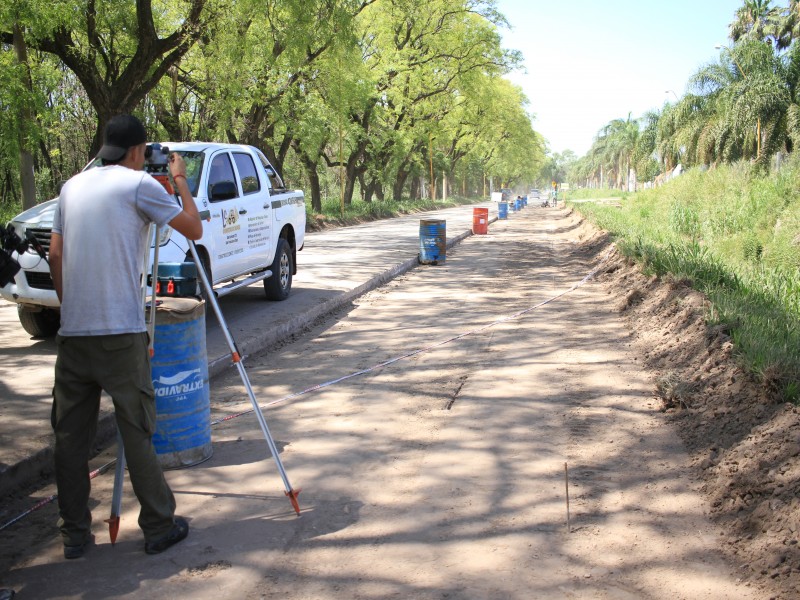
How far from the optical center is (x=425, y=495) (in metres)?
4.54

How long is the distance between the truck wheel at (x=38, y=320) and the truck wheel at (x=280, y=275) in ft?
10.7

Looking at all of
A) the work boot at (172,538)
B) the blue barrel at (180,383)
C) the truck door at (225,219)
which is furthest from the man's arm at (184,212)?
the truck door at (225,219)

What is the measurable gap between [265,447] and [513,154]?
273 ft

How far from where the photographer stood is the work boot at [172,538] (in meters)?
3.88

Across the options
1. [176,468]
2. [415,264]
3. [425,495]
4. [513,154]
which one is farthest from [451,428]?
[513,154]

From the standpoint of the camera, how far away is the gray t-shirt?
3713 mm

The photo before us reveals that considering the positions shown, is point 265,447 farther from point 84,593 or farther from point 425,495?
point 84,593

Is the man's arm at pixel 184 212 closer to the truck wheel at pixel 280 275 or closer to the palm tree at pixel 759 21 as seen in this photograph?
the truck wheel at pixel 280 275

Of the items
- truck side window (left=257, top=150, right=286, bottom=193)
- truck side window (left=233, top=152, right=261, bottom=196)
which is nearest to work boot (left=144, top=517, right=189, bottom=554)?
truck side window (left=233, top=152, right=261, bottom=196)

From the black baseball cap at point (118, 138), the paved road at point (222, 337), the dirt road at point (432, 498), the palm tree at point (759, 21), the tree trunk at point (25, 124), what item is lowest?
the dirt road at point (432, 498)

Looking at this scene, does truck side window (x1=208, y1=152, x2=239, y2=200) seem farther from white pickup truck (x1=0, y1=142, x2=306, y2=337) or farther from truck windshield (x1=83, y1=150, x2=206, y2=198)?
truck windshield (x1=83, y1=150, x2=206, y2=198)

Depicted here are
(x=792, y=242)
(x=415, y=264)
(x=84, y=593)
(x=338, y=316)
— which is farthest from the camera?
(x=415, y=264)

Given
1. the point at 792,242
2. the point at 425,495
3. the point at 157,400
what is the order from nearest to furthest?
the point at 425,495 → the point at 157,400 → the point at 792,242

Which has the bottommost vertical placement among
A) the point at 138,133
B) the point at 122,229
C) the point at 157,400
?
the point at 157,400
